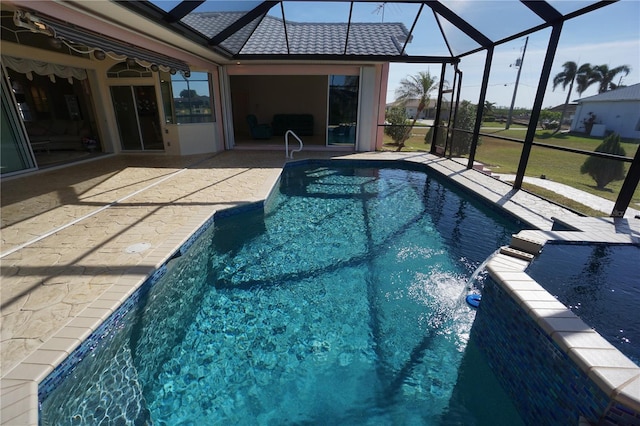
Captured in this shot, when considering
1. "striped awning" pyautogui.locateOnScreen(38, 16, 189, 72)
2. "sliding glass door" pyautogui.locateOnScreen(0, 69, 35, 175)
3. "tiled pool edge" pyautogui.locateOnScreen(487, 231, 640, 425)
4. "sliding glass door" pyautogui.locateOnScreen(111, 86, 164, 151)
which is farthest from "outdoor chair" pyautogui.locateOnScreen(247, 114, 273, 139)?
"tiled pool edge" pyautogui.locateOnScreen(487, 231, 640, 425)

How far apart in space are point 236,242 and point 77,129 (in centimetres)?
942

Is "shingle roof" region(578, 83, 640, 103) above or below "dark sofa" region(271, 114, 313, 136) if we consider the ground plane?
above

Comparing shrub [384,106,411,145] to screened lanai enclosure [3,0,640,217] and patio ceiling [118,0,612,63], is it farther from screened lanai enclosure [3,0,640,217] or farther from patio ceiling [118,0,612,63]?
patio ceiling [118,0,612,63]

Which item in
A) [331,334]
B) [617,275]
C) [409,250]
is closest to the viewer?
[331,334]

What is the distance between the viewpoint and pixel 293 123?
1428cm

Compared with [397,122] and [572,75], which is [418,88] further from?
[572,75]

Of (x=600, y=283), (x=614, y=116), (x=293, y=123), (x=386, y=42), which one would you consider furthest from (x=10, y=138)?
(x=614, y=116)

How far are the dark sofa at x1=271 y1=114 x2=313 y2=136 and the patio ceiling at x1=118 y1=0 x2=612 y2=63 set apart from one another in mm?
4078

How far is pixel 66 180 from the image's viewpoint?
637 cm

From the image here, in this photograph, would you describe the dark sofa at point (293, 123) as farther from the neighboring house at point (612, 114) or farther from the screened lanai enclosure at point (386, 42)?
the neighboring house at point (612, 114)

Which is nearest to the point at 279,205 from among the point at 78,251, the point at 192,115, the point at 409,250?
the point at 409,250

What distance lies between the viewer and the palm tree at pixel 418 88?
14206 millimetres

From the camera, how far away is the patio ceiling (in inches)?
207

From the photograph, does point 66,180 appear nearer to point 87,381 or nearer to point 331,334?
point 87,381
